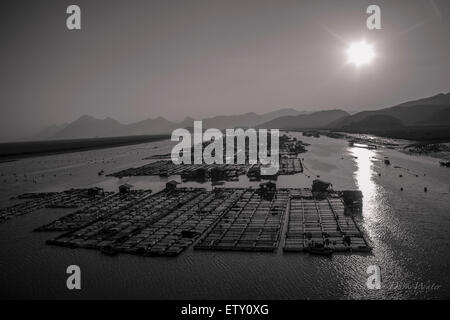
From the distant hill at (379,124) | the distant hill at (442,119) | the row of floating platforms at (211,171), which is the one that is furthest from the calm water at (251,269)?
the distant hill at (442,119)

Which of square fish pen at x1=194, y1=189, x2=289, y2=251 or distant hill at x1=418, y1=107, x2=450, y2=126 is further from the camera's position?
distant hill at x1=418, y1=107, x2=450, y2=126

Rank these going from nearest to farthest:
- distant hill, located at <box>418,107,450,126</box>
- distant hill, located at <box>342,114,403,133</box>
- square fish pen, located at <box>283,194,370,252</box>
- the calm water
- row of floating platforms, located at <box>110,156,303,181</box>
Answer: the calm water → square fish pen, located at <box>283,194,370,252</box> → row of floating platforms, located at <box>110,156,303,181</box> → distant hill, located at <box>418,107,450,126</box> → distant hill, located at <box>342,114,403,133</box>

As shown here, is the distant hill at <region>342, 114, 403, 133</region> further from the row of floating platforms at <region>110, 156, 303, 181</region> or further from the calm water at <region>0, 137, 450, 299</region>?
the calm water at <region>0, 137, 450, 299</region>

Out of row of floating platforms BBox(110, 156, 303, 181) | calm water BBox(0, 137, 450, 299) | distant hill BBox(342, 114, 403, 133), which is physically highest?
distant hill BBox(342, 114, 403, 133)

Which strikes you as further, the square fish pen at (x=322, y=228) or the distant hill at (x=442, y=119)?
the distant hill at (x=442, y=119)

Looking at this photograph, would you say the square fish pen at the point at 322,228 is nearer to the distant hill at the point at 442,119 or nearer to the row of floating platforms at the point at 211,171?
the row of floating platforms at the point at 211,171

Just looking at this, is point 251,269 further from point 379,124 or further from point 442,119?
point 442,119

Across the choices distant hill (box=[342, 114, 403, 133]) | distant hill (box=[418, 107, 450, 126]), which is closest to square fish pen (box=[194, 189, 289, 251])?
distant hill (box=[342, 114, 403, 133])

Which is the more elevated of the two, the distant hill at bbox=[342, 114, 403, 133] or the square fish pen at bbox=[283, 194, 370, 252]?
the distant hill at bbox=[342, 114, 403, 133]
